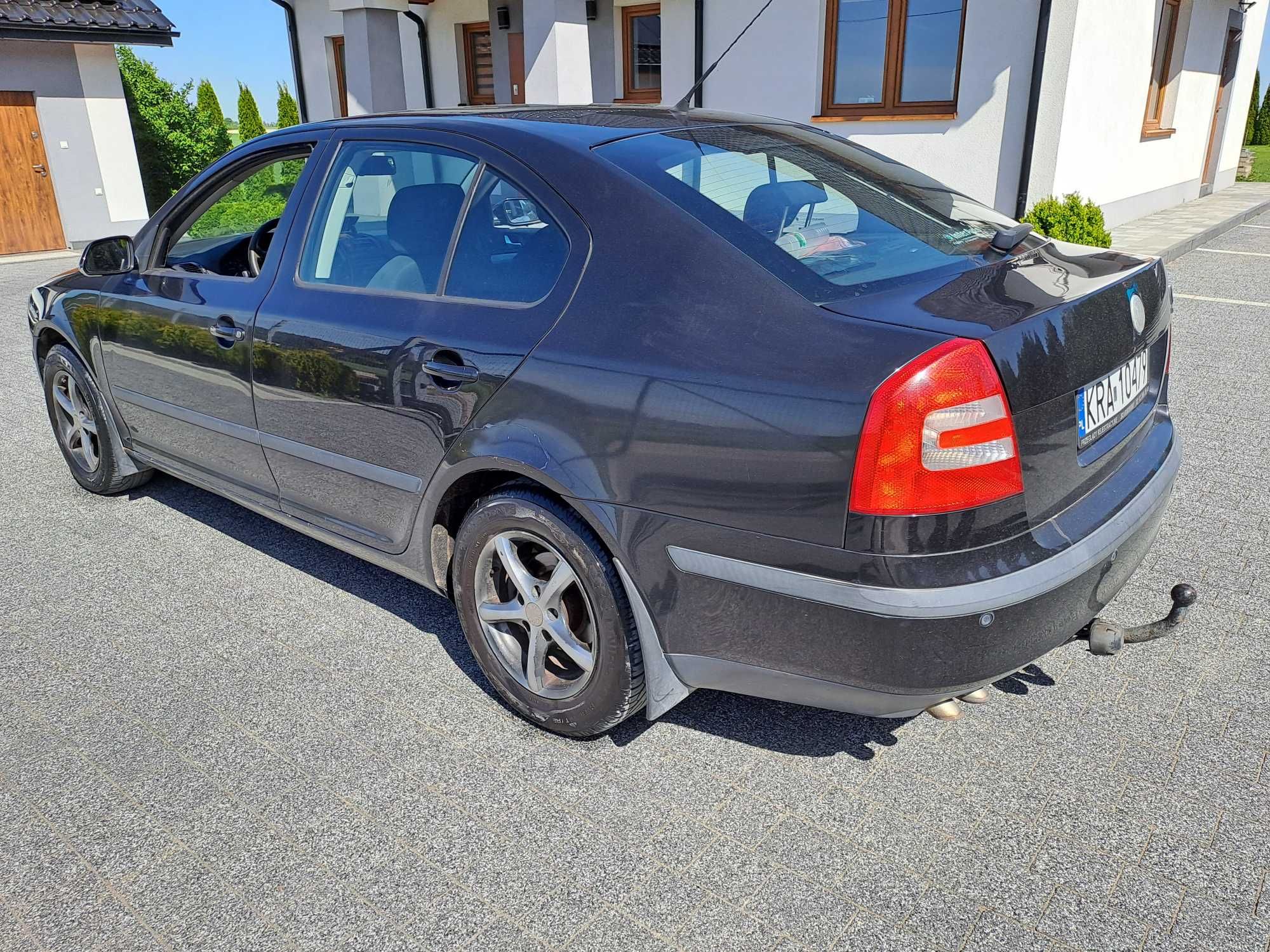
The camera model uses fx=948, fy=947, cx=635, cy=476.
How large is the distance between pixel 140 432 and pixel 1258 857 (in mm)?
4136

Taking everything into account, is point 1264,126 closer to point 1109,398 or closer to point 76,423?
point 1109,398

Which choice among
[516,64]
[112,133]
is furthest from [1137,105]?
[112,133]

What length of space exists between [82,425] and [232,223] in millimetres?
1276

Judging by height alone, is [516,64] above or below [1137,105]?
above

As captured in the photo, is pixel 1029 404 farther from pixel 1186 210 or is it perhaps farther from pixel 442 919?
pixel 1186 210

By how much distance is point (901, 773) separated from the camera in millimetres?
2496

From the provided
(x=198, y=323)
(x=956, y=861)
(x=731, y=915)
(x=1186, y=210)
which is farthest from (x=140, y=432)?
(x=1186, y=210)

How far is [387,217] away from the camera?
117 inches

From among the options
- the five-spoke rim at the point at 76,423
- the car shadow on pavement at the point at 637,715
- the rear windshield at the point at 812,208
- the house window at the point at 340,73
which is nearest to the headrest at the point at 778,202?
the rear windshield at the point at 812,208

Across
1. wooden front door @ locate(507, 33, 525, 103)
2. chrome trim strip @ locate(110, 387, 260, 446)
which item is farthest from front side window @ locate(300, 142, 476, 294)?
wooden front door @ locate(507, 33, 525, 103)

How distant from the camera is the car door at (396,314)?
2520mm

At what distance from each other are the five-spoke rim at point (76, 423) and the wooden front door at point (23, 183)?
12.2 metres

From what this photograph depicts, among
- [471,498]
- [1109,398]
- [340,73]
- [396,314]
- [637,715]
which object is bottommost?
[637,715]

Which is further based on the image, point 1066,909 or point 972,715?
point 972,715
